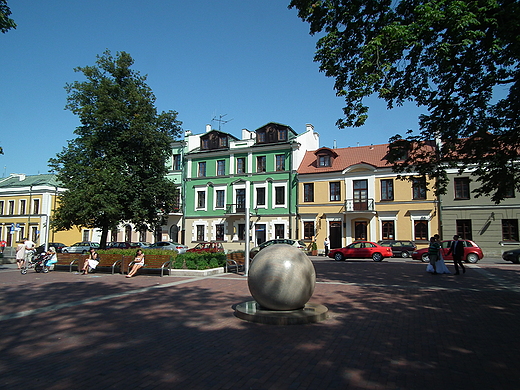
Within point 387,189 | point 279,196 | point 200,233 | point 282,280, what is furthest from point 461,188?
point 282,280

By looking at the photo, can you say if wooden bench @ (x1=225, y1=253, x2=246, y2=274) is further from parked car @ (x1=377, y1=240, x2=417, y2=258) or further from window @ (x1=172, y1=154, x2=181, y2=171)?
window @ (x1=172, y1=154, x2=181, y2=171)

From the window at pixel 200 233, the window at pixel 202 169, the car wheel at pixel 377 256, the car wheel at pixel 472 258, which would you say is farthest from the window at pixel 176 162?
the car wheel at pixel 472 258

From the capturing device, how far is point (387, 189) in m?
34.6

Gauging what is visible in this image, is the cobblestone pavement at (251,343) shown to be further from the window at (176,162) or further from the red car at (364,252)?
the window at (176,162)

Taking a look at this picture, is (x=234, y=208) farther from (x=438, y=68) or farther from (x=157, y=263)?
(x=438, y=68)

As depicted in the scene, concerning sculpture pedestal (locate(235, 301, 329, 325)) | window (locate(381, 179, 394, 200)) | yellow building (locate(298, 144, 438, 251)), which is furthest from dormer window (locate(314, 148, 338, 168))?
sculpture pedestal (locate(235, 301, 329, 325))

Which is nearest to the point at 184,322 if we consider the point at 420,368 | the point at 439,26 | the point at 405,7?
the point at 420,368

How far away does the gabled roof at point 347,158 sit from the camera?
36656 mm

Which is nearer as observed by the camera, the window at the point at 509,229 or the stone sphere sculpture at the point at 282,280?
the stone sphere sculpture at the point at 282,280

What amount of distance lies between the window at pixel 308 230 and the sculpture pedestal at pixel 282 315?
28685 mm

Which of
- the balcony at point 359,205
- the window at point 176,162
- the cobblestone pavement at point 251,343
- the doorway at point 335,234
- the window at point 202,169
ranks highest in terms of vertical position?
the window at point 176,162

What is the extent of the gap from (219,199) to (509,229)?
88.5 feet

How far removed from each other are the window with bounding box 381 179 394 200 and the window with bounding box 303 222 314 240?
7.26 meters

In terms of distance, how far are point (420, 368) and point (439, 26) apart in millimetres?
8987
